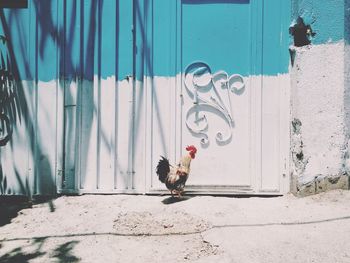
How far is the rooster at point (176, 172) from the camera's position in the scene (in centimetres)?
460

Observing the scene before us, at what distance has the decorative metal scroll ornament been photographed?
4918 millimetres

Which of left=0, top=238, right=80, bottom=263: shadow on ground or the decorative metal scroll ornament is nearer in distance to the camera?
left=0, top=238, right=80, bottom=263: shadow on ground

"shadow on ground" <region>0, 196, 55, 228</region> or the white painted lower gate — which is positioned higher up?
the white painted lower gate

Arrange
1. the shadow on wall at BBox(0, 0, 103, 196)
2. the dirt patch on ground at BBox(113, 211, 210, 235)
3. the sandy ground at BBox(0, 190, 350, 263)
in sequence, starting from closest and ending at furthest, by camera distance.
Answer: the sandy ground at BBox(0, 190, 350, 263)
the dirt patch on ground at BBox(113, 211, 210, 235)
the shadow on wall at BBox(0, 0, 103, 196)

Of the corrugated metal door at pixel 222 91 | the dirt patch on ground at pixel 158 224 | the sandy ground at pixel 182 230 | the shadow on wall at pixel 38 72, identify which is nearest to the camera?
the sandy ground at pixel 182 230

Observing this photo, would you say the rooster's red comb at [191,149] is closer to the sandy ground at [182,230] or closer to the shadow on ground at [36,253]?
the sandy ground at [182,230]

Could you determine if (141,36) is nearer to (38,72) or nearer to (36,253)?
(38,72)

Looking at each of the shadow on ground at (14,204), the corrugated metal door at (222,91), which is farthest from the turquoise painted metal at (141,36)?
the shadow on ground at (14,204)

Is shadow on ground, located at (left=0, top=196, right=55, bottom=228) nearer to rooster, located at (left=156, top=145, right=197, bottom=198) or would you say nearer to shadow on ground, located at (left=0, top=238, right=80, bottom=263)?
shadow on ground, located at (left=0, top=238, right=80, bottom=263)

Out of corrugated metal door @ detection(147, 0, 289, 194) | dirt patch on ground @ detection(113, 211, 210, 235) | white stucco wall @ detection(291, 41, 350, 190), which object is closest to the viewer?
dirt patch on ground @ detection(113, 211, 210, 235)

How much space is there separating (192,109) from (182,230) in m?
1.58

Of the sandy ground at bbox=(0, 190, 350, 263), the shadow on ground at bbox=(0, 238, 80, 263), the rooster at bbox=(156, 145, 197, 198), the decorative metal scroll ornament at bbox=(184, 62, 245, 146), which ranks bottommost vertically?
the shadow on ground at bbox=(0, 238, 80, 263)

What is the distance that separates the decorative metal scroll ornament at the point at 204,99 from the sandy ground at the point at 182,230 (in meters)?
0.79

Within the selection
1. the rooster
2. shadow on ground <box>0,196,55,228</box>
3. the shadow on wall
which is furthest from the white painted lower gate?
shadow on ground <box>0,196,55,228</box>
